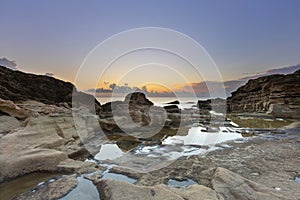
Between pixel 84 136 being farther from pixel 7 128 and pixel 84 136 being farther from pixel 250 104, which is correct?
pixel 250 104

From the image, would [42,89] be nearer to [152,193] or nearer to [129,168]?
[129,168]

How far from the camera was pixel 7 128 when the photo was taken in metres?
8.96

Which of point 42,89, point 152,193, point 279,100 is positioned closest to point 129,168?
point 152,193

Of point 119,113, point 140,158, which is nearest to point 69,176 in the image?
point 140,158

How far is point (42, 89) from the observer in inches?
1198

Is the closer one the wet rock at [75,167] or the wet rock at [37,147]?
the wet rock at [37,147]

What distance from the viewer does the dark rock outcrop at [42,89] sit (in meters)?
23.8

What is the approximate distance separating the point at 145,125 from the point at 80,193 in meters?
14.4

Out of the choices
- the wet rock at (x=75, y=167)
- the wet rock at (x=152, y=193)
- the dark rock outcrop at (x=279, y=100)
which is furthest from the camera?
the dark rock outcrop at (x=279, y=100)

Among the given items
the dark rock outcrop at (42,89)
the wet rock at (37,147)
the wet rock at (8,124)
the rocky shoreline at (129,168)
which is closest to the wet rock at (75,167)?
the rocky shoreline at (129,168)

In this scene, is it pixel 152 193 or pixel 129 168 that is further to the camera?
pixel 129 168

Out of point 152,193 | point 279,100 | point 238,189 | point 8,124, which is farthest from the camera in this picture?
point 279,100

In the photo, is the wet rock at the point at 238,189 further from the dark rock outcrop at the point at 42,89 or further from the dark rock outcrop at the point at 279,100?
the dark rock outcrop at the point at 279,100

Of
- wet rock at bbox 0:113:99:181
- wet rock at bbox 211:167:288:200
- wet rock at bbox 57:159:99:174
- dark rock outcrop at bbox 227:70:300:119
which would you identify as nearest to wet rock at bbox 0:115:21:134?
wet rock at bbox 0:113:99:181
